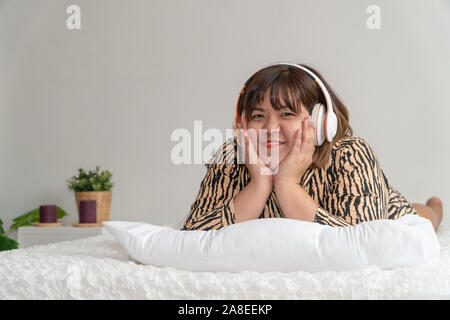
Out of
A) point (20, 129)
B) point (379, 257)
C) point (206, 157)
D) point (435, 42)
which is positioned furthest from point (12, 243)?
point (435, 42)

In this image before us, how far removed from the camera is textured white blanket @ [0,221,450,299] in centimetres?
72

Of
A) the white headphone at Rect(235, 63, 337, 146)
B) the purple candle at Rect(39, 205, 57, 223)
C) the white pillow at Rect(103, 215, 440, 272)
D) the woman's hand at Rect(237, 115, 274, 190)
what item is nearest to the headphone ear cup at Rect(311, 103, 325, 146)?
the white headphone at Rect(235, 63, 337, 146)

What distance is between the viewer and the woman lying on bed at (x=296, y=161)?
1081 mm

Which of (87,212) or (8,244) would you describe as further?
(87,212)

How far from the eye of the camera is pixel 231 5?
2.58 metres

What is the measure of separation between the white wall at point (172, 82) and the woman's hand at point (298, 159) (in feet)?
4.70

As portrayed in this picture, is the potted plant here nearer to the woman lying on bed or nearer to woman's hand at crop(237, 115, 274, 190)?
the woman lying on bed

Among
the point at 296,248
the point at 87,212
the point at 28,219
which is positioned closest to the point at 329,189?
the point at 296,248

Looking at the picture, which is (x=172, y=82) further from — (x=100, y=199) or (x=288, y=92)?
(x=288, y=92)

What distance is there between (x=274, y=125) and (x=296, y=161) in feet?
0.33

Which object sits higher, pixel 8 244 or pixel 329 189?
pixel 329 189

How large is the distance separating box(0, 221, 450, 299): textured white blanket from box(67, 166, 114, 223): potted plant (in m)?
1.58

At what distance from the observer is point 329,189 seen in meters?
1.16

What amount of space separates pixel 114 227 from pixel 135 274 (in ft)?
0.59
